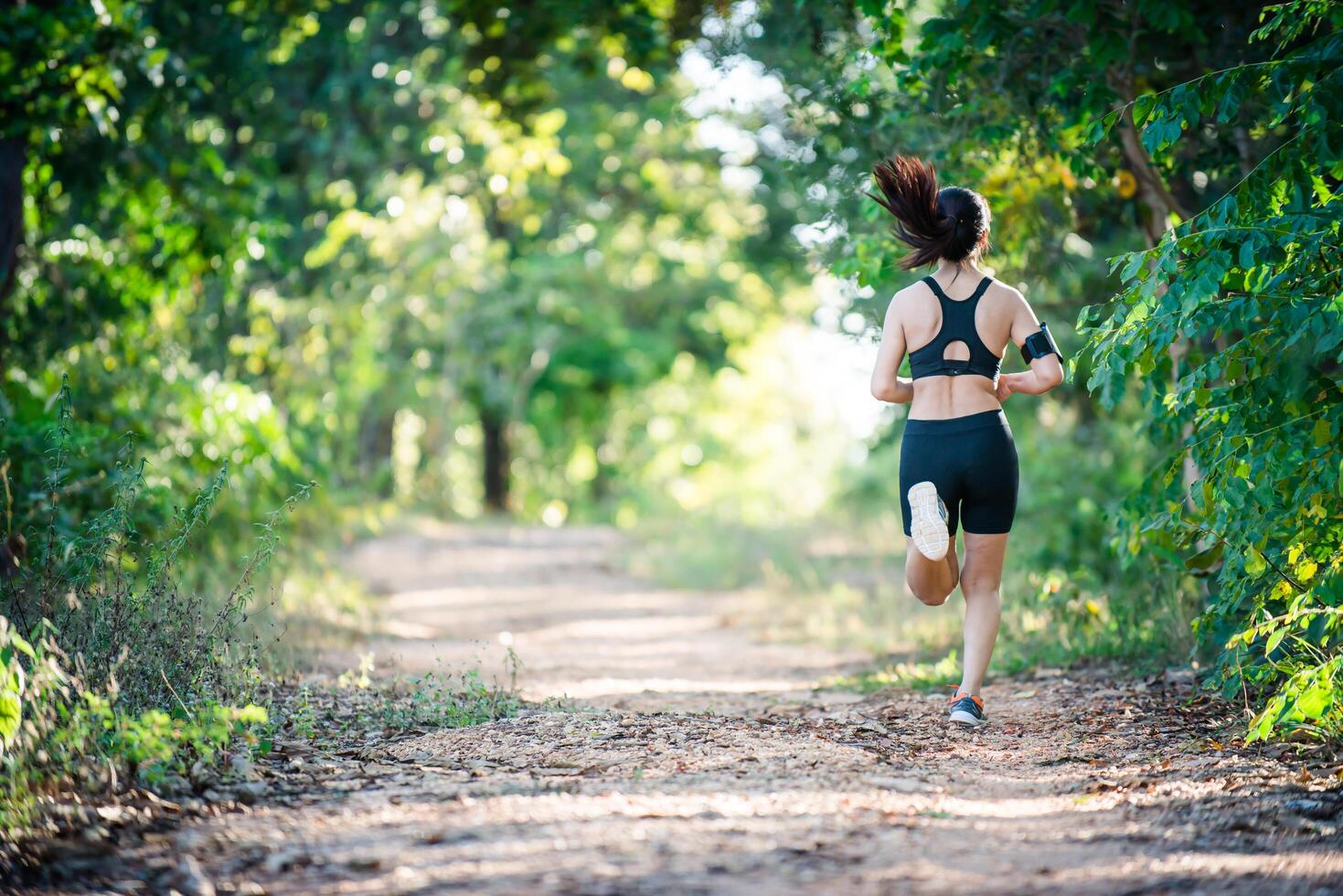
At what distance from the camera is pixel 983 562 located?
17.2ft

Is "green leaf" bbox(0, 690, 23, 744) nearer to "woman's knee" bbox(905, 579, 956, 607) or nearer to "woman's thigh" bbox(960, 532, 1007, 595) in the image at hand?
"woman's knee" bbox(905, 579, 956, 607)

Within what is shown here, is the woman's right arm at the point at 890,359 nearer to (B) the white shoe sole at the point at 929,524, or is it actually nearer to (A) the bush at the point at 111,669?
(B) the white shoe sole at the point at 929,524

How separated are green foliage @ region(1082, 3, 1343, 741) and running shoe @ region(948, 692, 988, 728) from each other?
3.26 ft

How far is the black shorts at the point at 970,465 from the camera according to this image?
16.7 feet

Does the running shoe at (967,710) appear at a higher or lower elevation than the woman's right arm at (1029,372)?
lower

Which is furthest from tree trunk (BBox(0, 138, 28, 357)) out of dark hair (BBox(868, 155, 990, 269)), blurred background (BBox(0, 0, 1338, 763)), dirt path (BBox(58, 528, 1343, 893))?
dark hair (BBox(868, 155, 990, 269))

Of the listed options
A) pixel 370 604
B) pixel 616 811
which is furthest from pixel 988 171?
pixel 370 604

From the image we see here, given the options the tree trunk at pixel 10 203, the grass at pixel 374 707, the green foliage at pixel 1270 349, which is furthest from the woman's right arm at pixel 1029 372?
the tree trunk at pixel 10 203

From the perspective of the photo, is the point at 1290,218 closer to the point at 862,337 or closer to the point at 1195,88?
the point at 1195,88

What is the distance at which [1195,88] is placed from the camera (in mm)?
4887

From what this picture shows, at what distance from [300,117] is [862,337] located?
7.98 meters

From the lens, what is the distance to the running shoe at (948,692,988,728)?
5.35 m

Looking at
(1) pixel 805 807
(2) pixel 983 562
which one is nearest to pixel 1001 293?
(2) pixel 983 562

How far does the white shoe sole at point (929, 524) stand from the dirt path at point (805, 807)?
0.76 meters
